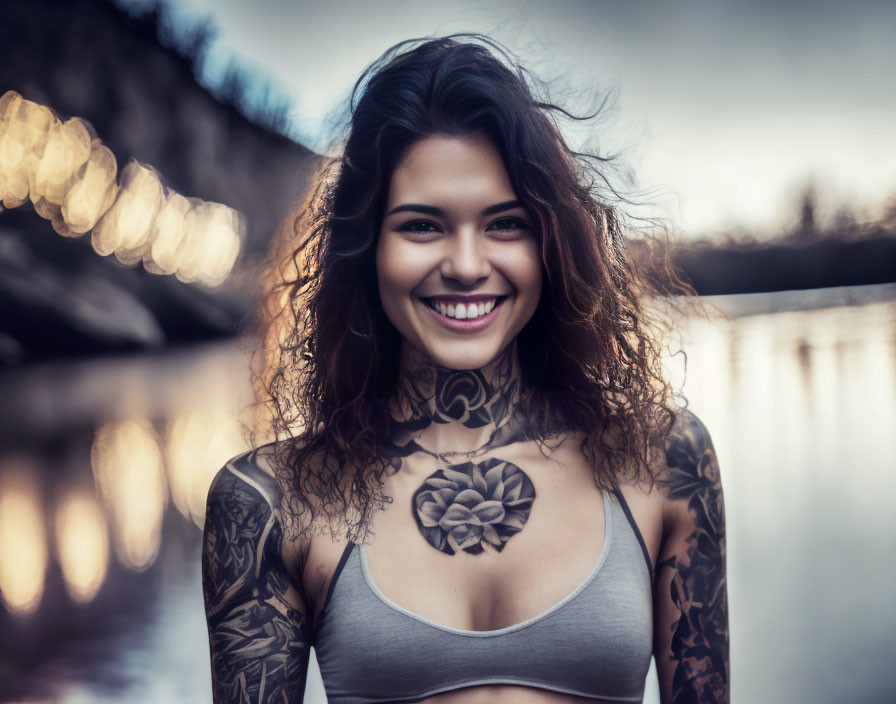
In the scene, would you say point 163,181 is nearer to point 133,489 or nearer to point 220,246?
point 220,246

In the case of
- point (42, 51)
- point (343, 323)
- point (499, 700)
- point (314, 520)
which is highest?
point (42, 51)

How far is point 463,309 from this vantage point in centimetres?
133

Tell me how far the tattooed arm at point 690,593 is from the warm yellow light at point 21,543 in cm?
514

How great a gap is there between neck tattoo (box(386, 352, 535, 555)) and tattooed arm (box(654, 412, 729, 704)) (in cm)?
27

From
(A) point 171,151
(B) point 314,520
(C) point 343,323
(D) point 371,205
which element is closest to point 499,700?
(B) point 314,520

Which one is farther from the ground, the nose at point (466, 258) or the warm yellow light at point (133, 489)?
the nose at point (466, 258)

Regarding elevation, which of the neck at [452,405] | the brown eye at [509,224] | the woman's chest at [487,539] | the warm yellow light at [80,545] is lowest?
the warm yellow light at [80,545]

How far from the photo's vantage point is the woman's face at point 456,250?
4.31 feet

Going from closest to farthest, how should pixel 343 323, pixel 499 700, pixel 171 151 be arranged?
1. pixel 499 700
2. pixel 343 323
3. pixel 171 151

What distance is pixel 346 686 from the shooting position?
132 cm

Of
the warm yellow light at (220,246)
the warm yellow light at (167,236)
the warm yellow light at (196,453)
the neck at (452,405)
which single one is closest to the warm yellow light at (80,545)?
the warm yellow light at (196,453)

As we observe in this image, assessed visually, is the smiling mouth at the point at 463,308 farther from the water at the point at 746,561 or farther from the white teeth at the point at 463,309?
the water at the point at 746,561

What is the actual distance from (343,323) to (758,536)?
730 centimetres

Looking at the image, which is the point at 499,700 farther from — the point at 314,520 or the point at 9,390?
the point at 9,390
